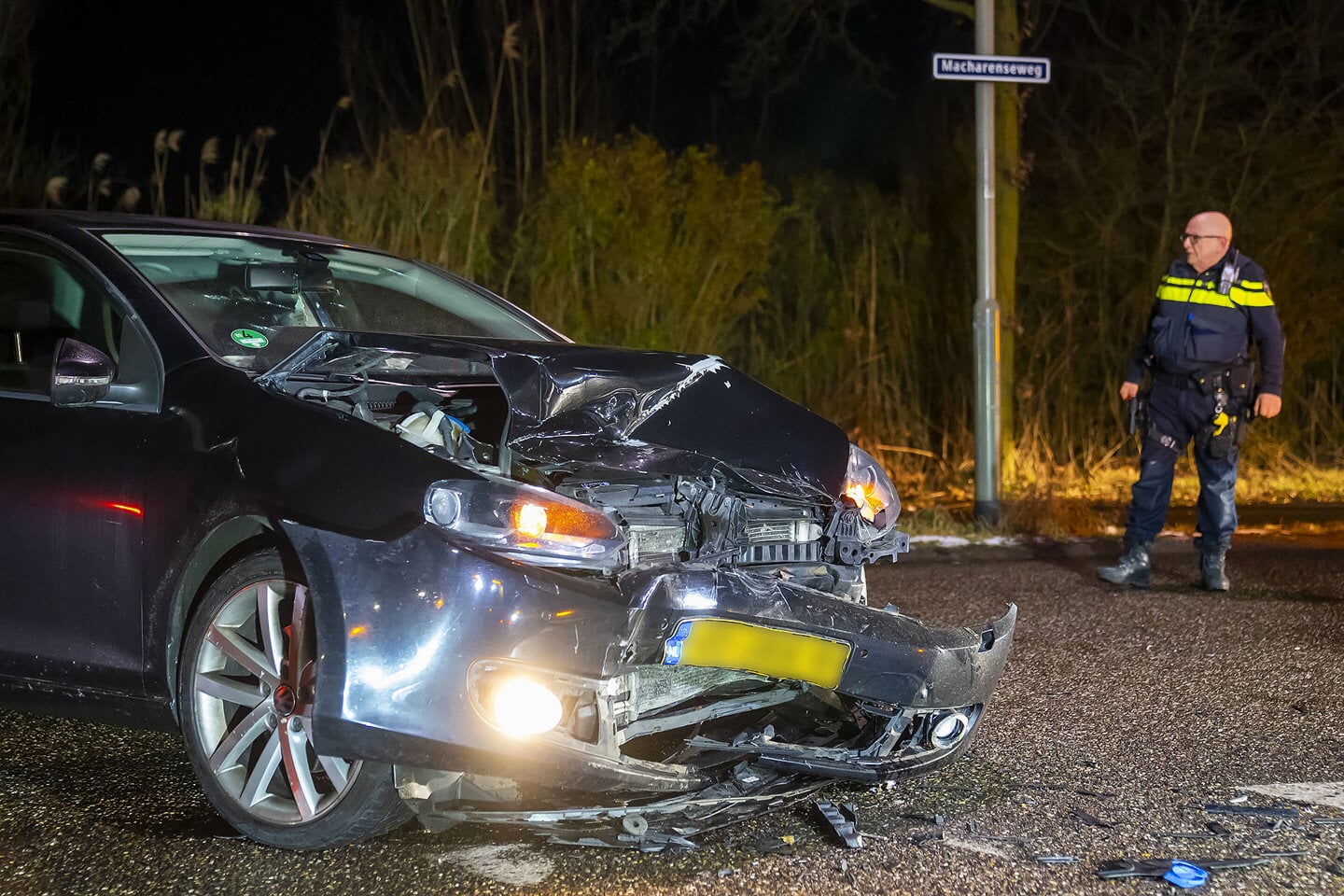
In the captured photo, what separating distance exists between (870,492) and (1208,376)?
127 inches

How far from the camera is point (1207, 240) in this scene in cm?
660

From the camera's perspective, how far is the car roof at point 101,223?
4003mm

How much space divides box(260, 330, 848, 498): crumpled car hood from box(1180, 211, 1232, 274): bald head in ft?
11.4

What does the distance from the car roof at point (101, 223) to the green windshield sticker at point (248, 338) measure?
0.51 meters

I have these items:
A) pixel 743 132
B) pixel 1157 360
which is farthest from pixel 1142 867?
pixel 743 132

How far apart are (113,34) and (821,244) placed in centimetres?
1444

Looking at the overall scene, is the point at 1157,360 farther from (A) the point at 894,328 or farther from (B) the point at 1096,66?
(B) the point at 1096,66

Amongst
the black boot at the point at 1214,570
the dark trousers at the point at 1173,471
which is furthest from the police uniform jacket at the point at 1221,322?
the black boot at the point at 1214,570

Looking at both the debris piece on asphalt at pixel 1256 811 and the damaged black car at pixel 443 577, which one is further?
the debris piece on asphalt at pixel 1256 811

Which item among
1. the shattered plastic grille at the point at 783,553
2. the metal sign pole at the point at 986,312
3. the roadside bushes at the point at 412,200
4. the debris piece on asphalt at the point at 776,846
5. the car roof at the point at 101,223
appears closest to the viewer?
the debris piece on asphalt at the point at 776,846

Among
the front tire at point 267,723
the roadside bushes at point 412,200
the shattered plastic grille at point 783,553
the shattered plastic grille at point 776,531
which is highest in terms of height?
the roadside bushes at point 412,200

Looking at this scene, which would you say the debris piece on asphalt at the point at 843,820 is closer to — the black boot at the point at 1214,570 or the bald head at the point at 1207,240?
the black boot at the point at 1214,570

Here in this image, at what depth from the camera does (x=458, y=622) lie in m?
2.90

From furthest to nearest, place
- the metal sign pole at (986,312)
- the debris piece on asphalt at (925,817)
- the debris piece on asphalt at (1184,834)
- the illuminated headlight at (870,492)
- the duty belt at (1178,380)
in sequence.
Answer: the metal sign pole at (986,312) < the duty belt at (1178,380) < the illuminated headlight at (870,492) < the debris piece on asphalt at (925,817) < the debris piece on asphalt at (1184,834)
